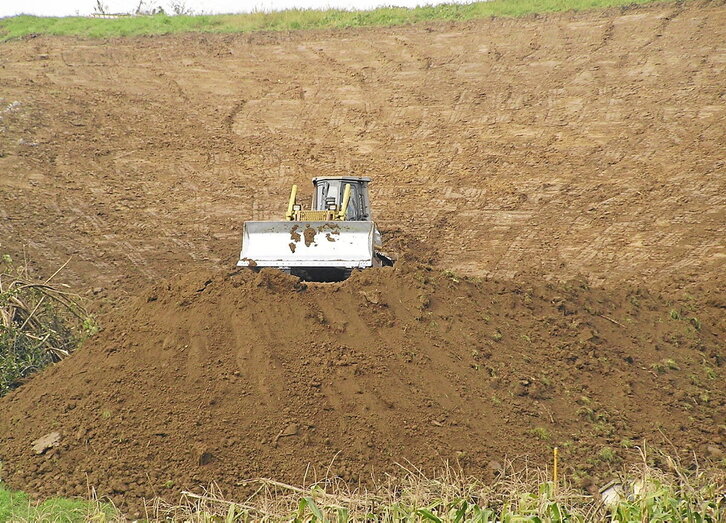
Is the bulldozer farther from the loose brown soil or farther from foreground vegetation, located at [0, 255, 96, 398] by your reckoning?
foreground vegetation, located at [0, 255, 96, 398]

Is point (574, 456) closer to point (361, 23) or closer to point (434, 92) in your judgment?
point (434, 92)

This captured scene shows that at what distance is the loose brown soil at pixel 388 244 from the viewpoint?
774 cm

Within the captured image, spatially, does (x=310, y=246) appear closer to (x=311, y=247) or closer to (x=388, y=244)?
(x=311, y=247)

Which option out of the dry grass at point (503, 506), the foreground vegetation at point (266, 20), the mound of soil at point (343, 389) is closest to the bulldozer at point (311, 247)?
the mound of soil at point (343, 389)

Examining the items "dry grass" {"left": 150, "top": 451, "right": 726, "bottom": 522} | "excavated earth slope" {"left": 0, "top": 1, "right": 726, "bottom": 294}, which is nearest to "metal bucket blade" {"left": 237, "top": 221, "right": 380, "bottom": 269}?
"excavated earth slope" {"left": 0, "top": 1, "right": 726, "bottom": 294}

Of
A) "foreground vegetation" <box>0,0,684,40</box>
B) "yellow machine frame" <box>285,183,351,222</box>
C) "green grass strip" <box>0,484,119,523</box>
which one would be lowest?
"green grass strip" <box>0,484,119,523</box>

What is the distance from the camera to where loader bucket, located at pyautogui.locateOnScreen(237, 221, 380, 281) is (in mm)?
11227

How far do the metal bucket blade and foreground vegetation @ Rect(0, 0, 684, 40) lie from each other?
17230mm

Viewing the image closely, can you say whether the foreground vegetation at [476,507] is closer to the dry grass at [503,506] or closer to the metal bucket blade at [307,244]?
the dry grass at [503,506]

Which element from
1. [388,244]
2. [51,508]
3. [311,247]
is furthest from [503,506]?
[388,244]

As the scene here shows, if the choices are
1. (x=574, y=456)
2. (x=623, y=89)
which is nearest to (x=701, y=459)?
(x=574, y=456)

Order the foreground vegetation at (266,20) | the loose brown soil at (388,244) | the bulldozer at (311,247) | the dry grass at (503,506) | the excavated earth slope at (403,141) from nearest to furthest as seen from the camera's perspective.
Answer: the dry grass at (503,506)
the loose brown soil at (388,244)
the bulldozer at (311,247)
the excavated earth slope at (403,141)
the foreground vegetation at (266,20)

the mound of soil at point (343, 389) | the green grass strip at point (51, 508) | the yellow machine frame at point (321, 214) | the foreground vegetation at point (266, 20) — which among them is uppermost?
the foreground vegetation at point (266, 20)

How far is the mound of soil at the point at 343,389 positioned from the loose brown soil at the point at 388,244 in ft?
0.10
